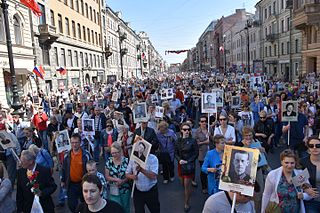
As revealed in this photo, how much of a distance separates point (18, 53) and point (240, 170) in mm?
22766

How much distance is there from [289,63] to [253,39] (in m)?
21.3

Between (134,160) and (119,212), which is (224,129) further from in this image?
(119,212)

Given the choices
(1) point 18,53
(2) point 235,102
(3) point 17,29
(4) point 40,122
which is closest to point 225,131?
(2) point 235,102

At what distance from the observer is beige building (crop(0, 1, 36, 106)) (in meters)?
20.2

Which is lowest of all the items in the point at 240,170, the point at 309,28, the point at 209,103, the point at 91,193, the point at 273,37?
the point at 91,193

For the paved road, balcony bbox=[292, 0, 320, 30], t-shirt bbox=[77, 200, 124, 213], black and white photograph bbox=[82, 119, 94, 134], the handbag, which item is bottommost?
the paved road

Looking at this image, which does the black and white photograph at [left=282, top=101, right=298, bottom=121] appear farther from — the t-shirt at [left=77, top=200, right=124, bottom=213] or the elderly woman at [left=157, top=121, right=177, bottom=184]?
the t-shirt at [left=77, top=200, right=124, bottom=213]

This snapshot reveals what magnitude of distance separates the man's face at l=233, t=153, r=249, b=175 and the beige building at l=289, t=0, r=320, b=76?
28173mm

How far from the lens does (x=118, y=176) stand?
4.27 meters

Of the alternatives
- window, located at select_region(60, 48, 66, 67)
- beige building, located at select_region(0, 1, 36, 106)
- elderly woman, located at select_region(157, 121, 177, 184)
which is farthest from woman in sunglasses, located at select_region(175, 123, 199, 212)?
window, located at select_region(60, 48, 66, 67)

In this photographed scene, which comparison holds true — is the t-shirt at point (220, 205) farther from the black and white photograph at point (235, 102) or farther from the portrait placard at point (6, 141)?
the black and white photograph at point (235, 102)

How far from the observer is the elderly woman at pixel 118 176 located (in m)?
4.22

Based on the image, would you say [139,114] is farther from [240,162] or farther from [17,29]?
[17,29]

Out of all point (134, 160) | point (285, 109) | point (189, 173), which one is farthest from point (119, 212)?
point (285, 109)
